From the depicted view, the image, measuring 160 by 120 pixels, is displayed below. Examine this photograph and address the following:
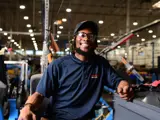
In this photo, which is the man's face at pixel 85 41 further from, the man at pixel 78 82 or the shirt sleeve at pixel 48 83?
the shirt sleeve at pixel 48 83

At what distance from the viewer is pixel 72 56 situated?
154 centimetres

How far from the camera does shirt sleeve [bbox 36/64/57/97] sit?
138cm

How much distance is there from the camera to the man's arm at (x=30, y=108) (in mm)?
1126

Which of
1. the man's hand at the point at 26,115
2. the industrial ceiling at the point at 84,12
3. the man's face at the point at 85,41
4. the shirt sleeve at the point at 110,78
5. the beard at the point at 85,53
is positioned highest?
the industrial ceiling at the point at 84,12

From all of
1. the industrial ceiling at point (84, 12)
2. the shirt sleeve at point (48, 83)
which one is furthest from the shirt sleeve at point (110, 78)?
the industrial ceiling at point (84, 12)

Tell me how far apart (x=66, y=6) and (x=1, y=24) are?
263 inches

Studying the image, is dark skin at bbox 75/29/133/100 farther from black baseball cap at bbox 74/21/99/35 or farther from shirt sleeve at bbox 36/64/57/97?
shirt sleeve at bbox 36/64/57/97

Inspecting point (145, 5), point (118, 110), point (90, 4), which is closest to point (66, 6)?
point (90, 4)

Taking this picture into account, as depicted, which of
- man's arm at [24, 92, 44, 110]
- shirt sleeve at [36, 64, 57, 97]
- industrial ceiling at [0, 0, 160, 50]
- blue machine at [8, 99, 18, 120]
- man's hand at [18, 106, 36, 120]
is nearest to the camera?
man's hand at [18, 106, 36, 120]

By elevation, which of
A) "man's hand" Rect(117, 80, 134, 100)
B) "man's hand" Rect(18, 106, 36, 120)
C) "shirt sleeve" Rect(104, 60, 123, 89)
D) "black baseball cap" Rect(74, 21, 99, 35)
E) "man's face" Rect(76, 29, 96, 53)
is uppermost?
"black baseball cap" Rect(74, 21, 99, 35)

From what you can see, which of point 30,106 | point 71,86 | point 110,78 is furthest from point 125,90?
point 30,106

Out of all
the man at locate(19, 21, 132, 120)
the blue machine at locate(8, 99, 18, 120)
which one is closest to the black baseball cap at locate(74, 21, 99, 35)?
the man at locate(19, 21, 132, 120)

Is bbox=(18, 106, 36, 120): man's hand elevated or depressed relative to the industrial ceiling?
depressed

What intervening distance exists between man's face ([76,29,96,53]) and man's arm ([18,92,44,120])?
403 millimetres
